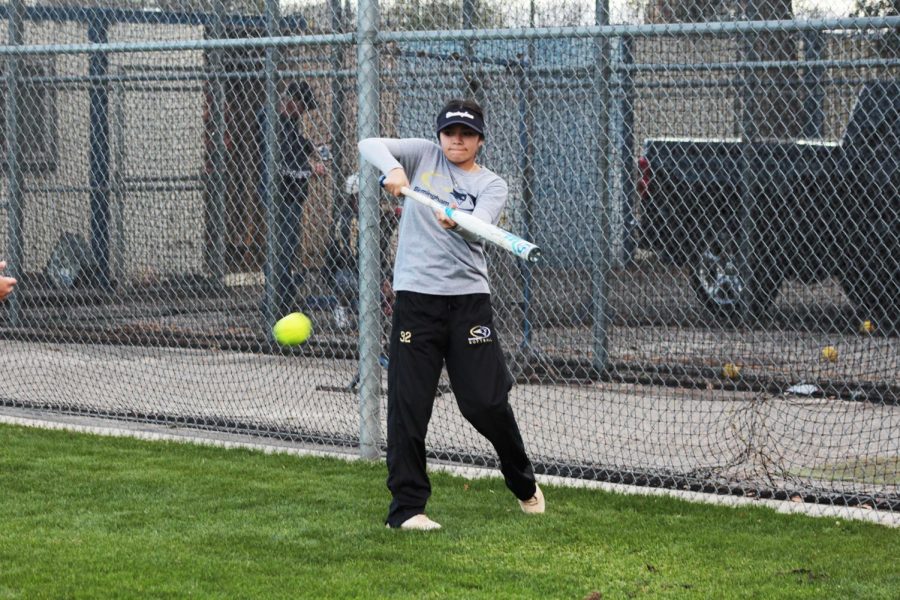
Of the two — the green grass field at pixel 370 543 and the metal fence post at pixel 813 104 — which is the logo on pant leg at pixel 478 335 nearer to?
the green grass field at pixel 370 543

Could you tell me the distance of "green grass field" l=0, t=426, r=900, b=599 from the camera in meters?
4.64

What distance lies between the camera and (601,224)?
876 centimetres

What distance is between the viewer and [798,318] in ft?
29.5

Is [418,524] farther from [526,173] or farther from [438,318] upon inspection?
[526,173]

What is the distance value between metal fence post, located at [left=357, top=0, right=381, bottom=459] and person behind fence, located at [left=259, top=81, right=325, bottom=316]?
3112 mm

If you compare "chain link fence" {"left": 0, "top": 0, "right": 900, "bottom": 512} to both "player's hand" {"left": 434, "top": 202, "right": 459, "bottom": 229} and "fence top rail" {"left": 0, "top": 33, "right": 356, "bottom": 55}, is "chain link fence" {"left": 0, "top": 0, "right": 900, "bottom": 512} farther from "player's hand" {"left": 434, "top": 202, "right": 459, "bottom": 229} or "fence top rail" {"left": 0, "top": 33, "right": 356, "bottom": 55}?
"player's hand" {"left": 434, "top": 202, "right": 459, "bottom": 229}

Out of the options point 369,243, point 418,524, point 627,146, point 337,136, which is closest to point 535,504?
point 418,524

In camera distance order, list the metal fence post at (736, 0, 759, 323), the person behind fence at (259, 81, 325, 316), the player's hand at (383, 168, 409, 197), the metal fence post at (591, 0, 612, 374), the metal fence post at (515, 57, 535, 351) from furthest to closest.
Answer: the person behind fence at (259, 81, 325, 316), the metal fence post at (515, 57, 535, 351), the metal fence post at (591, 0, 612, 374), the metal fence post at (736, 0, 759, 323), the player's hand at (383, 168, 409, 197)

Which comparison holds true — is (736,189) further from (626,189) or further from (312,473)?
(312,473)

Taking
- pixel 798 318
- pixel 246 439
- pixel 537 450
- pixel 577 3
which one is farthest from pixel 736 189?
pixel 246 439

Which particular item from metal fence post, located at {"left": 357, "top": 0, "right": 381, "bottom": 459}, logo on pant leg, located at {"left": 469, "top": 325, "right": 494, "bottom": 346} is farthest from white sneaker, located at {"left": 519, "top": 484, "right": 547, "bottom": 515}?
metal fence post, located at {"left": 357, "top": 0, "right": 381, "bottom": 459}

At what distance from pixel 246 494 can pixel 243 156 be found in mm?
5111

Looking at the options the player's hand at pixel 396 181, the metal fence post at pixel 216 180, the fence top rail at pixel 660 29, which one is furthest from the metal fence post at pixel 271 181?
the player's hand at pixel 396 181

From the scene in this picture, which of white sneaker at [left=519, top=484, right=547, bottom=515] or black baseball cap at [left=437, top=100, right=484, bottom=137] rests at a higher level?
black baseball cap at [left=437, top=100, right=484, bottom=137]
